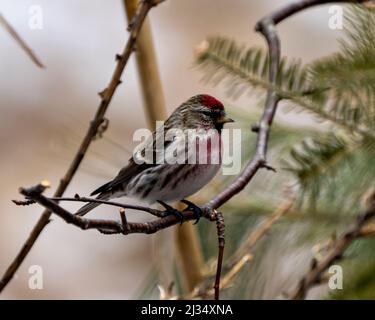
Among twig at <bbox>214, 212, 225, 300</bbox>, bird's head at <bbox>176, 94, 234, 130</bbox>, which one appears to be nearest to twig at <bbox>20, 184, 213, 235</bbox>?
twig at <bbox>214, 212, 225, 300</bbox>

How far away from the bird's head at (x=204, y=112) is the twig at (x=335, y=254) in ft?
0.67

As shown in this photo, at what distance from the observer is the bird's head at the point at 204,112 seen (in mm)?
880

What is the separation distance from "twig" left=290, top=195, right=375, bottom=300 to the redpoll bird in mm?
152

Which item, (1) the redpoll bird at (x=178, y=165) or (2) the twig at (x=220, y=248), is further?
(1) the redpoll bird at (x=178, y=165)

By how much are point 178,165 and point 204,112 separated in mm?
80

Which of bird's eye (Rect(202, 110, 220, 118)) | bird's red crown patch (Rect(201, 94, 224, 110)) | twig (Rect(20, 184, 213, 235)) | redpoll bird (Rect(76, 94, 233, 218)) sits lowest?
twig (Rect(20, 184, 213, 235))

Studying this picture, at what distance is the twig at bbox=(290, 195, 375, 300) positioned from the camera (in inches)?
31.1

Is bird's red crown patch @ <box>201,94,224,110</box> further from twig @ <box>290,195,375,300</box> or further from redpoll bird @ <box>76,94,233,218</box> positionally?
twig @ <box>290,195,375,300</box>

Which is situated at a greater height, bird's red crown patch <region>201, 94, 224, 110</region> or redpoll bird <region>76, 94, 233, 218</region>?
bird's red crown patch <region>201, 94, 224, 110</region>

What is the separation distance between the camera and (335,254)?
81cm

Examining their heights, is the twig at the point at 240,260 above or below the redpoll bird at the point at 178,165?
below

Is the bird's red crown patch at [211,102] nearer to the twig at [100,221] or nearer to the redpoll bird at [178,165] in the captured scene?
the redpoll bird at [178,165]

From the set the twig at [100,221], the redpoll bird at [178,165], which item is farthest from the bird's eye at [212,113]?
the twig at [100,221]

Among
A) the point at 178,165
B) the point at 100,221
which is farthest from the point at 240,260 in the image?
the point at 100,221
